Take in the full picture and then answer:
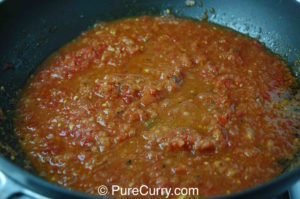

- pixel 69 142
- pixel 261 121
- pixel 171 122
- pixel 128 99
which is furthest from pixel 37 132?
pixel 261 121

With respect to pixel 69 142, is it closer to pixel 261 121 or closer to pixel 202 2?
pixel 261 121

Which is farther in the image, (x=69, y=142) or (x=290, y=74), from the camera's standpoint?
(x=290, y=74)

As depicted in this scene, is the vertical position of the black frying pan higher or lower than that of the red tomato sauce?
higher

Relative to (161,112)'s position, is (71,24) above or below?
above

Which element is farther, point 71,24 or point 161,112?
point 71,24

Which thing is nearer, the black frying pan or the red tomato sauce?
the red tomato sauce
